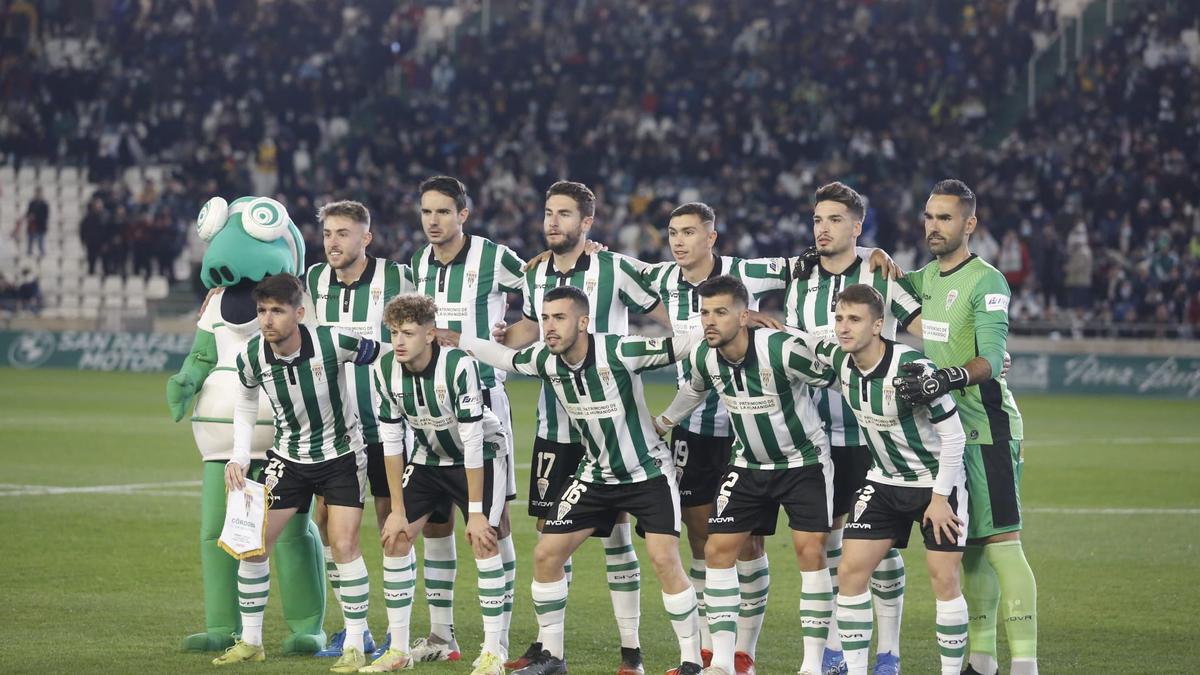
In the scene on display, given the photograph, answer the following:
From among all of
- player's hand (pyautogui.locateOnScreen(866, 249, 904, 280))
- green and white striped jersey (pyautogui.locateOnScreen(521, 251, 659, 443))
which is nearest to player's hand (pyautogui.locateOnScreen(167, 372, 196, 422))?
green and white striped jersey (pyautogui.locateOnScreen(521, 251, 659, 443))

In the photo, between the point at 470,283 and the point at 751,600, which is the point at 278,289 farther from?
the point at 751,600

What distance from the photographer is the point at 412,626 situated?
28.1ft

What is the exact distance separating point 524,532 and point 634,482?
4.88 meters

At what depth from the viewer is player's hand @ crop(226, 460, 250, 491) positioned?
764cm

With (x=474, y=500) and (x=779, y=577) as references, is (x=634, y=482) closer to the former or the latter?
(x=474, y=500)

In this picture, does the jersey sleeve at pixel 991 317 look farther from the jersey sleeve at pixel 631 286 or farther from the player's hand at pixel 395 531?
the player's hand at pixel 395 531

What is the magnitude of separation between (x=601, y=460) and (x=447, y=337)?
1136 mm

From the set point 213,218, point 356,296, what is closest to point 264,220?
point 213,218

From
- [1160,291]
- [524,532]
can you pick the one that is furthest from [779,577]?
[1160,291]

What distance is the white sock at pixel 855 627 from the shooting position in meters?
6.79

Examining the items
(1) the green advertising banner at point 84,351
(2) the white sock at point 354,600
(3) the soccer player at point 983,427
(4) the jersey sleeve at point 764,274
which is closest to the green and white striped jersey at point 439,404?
(2) the white sock at point 354,600

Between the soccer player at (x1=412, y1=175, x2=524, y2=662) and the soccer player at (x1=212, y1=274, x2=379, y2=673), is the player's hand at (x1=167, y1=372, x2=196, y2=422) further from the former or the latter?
the soccer player at (x1=412, y1=175, x2=524, y2=662)

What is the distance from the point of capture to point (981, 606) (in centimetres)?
721

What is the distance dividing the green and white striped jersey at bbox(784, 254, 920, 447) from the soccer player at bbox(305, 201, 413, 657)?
2116 millimetres
